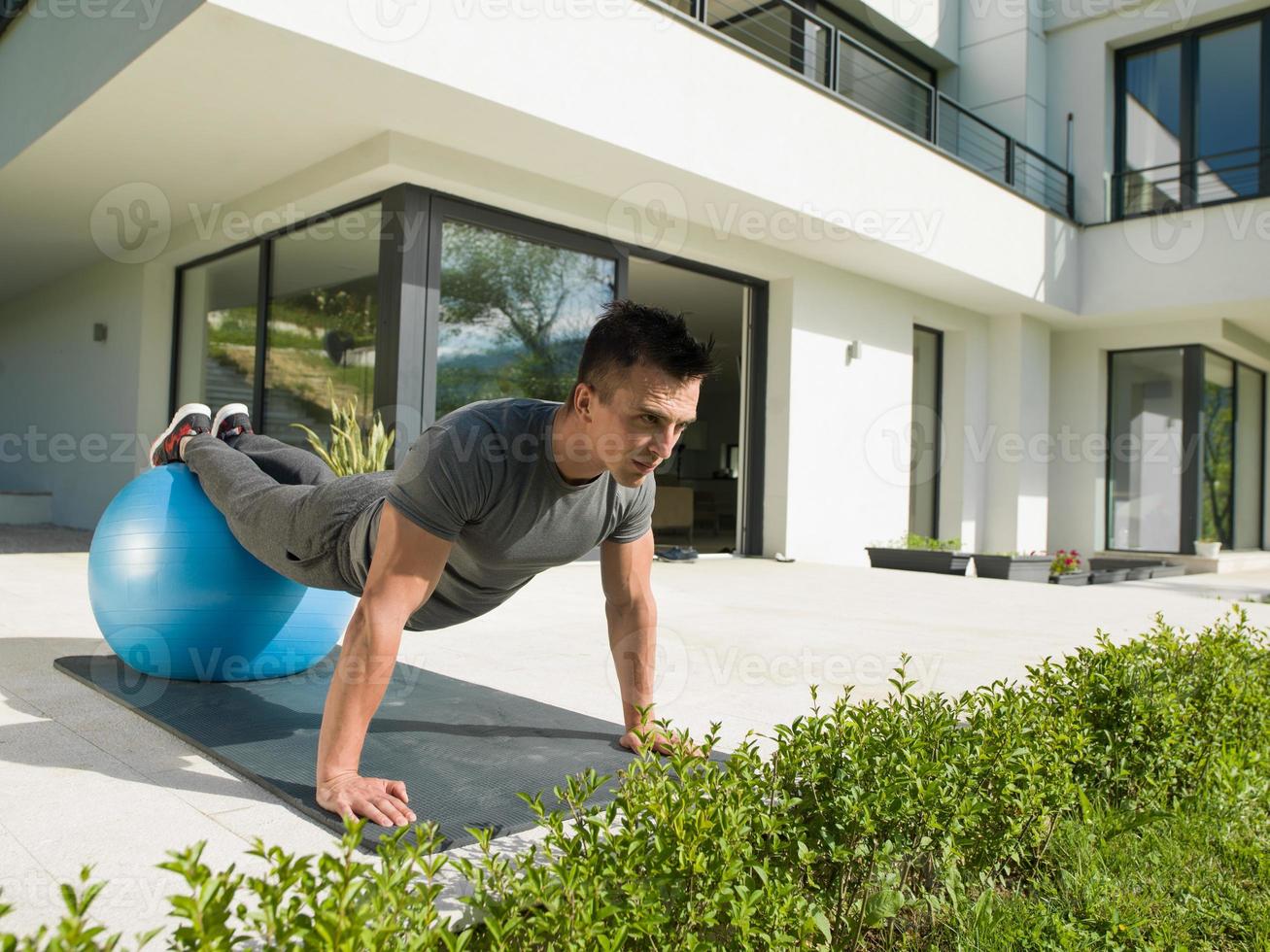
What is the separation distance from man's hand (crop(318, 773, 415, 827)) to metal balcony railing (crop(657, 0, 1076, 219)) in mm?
7836

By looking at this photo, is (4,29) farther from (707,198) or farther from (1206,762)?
(1206,762)

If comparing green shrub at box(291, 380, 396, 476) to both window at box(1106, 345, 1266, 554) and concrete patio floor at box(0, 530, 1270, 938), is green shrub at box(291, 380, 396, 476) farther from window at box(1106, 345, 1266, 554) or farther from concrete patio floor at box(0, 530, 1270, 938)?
window at box(1106, 345, 1266, 554)

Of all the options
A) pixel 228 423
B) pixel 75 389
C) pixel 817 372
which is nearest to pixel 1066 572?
pixel 817 372

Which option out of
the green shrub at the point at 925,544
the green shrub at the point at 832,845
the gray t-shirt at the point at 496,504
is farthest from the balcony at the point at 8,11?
the green shrub at the point at 925,544

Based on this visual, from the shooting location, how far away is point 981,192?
344 inches

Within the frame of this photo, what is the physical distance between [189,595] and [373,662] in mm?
1150

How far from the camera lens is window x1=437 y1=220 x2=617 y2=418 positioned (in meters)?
6.29

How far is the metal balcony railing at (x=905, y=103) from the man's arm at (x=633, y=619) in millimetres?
7150

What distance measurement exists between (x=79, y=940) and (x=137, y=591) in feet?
6.77

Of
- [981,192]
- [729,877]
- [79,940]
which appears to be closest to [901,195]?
[981,192]

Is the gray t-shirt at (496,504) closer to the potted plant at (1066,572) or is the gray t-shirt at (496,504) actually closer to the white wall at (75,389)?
the potted plant at (1066,572)

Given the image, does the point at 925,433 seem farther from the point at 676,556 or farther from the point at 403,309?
the point at 403,309

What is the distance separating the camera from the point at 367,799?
179 centimetres

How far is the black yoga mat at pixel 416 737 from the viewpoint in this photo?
6.23 ft
